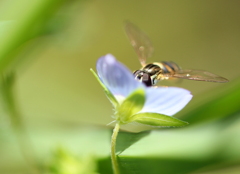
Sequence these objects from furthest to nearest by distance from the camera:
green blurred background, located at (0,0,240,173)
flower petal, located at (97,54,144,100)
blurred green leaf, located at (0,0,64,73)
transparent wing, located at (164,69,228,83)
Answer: green blurred background, located at (0,0,240,173), blurred green leaf, located at (0,0,64,73), transparent wing, located at (164,69,228,83), flower petal, located at (97,54,144,100)

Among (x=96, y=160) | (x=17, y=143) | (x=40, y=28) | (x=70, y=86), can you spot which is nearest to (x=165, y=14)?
(x=70, y=86)

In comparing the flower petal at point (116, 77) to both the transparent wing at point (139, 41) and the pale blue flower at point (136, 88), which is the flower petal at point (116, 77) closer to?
the pale blue flower at point (136, 88)

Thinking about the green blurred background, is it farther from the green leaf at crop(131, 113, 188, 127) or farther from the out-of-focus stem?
the green leaf at crop(131, 113, 188, 127)

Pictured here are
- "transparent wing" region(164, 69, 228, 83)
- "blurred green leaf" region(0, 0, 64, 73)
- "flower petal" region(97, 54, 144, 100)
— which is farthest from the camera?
"blurred green leaf" region(0, 0, 64, 73)

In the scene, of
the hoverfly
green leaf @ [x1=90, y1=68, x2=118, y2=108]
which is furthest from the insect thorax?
green leaf @ [x1=90, y1=68, x2=118, y2=108]

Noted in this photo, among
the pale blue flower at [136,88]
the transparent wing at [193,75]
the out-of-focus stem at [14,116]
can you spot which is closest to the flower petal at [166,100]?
the pale blue flower at [136,88]

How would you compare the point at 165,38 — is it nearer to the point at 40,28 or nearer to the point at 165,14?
the point at 165,14

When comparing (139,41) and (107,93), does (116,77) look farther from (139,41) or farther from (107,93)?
(139,41)

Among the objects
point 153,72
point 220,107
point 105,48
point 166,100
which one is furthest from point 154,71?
point 105,48

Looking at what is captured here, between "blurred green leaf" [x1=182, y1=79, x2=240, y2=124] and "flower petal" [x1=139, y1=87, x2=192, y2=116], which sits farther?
"blurred green leaf" [x1=182, y1=79, x2=240, y2=124]
